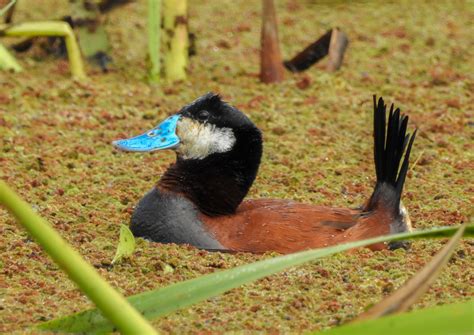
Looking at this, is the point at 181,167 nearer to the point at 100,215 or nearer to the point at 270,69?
the point at 100,215

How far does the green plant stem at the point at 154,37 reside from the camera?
626cm

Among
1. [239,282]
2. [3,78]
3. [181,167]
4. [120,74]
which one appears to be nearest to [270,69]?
[120,74]

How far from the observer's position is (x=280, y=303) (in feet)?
11.4

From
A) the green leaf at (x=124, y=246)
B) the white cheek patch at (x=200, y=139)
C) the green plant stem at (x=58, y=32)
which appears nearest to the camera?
the green leaf at (x=124, y=246)

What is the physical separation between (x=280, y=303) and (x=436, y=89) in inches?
142

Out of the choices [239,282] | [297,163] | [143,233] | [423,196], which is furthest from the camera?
[297,163]

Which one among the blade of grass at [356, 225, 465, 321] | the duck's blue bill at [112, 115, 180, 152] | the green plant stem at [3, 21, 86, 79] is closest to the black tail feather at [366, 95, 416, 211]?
the duck's blue bill at [112, 115, 180, 152]

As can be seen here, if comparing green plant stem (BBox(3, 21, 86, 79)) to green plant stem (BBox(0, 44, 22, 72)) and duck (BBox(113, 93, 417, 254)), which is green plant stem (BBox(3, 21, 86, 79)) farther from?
duck (BBox(113, 93, 417, 254))

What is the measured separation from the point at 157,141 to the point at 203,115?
22 cm

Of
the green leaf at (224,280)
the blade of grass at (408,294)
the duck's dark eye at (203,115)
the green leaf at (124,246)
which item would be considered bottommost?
the green leaf at (124,246)

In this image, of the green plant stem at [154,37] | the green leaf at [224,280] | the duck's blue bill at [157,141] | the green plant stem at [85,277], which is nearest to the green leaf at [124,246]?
the duck's blue bill at [157,141]

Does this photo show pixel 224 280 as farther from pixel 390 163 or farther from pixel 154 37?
pixel 154 37

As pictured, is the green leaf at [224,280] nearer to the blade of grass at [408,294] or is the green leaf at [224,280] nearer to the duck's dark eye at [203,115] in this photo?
the blade of grass at [408,294]

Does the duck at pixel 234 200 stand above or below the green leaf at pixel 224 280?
below
